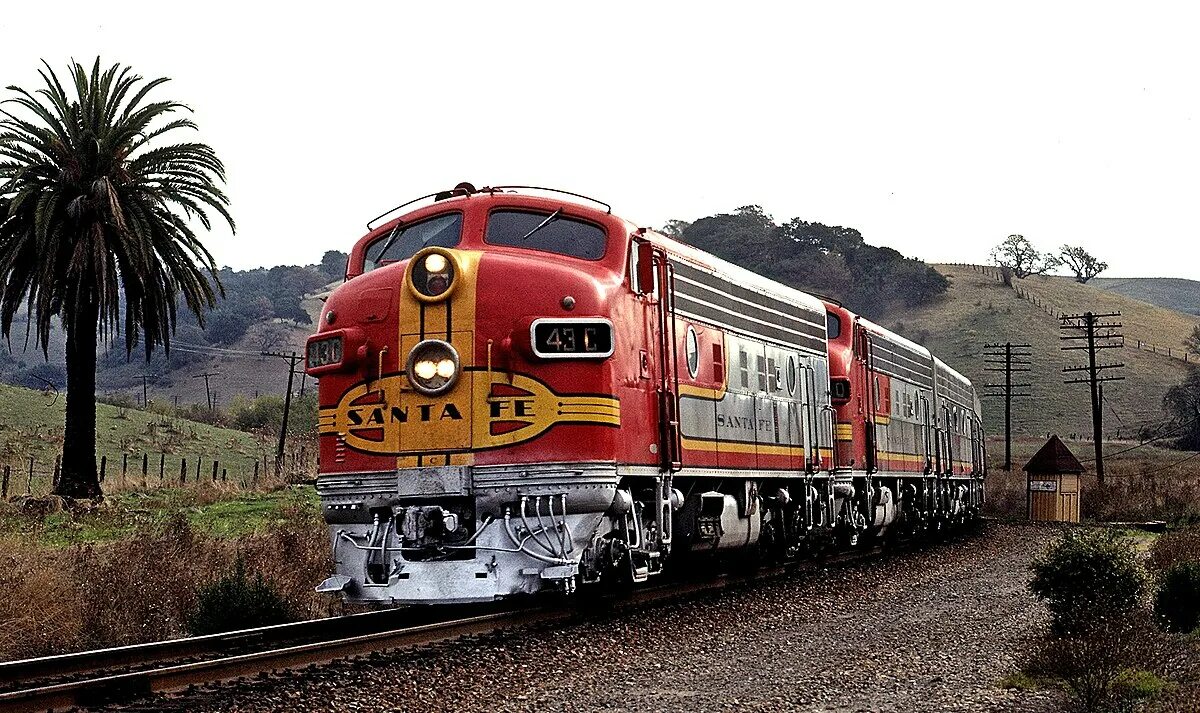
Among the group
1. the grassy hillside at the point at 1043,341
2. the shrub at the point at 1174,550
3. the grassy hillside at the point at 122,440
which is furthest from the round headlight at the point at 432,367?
the grassy hillside at the point at 1043,341

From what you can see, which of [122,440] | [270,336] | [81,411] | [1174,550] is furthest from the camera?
[270,336]

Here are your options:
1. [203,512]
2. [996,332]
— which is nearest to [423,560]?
[203,512]

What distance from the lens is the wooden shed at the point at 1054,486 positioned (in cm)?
4541

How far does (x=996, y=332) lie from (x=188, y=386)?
92.5m

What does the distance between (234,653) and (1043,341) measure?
11717 cm

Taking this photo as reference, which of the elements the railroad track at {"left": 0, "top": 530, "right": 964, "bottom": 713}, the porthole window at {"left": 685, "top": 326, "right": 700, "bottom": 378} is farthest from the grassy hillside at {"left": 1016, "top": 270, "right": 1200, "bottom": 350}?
the railroad track at {"left": 0, "top": 530, "right": 964, "bottom": 713}

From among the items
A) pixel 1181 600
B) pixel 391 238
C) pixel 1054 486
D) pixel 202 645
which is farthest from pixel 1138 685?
pixel 1054 486

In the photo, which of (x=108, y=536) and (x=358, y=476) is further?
(x=108, y=536)

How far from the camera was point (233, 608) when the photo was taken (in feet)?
44.9

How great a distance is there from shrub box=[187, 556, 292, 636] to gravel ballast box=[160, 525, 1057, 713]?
110 inches

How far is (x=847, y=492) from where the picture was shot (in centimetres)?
2209

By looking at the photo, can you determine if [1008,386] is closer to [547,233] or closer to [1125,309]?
[547,233]

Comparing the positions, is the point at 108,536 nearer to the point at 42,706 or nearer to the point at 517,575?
the point at 517,575

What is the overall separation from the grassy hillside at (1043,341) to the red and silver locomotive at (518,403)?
293 ft
